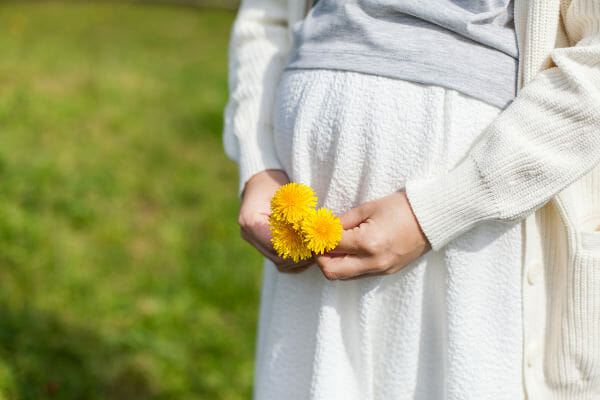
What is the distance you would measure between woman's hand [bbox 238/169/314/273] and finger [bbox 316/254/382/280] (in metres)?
0.09

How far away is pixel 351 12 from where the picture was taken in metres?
0.87

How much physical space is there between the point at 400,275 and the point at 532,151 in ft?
0.93

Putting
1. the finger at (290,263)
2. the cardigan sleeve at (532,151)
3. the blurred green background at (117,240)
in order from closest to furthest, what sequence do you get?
the cardigan sleeve at (532,151) < the finger at (290,263) < the blurred green background at (117,240)

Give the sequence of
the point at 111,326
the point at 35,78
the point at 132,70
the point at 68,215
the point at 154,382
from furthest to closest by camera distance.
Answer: the point at 132,70
the point at 35,78
the point at 68,215
the point at 111,326
the point at 154,382

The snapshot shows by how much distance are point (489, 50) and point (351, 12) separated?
229 millimetres

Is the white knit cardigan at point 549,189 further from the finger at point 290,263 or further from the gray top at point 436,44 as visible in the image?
the finger at point 290,263

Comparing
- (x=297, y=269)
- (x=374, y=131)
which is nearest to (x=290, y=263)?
(x=297, y=269)

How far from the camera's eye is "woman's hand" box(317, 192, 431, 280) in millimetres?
779

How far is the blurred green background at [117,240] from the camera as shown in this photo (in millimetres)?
1991

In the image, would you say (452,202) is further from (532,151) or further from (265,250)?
(265,250)

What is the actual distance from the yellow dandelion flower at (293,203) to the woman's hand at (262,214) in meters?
0.14

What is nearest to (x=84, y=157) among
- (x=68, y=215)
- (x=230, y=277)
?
(x=68, y=215)

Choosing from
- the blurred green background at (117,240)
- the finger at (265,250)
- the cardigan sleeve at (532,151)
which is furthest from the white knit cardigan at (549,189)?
the blurred green background at (117,240)

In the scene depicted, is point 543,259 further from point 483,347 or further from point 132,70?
point 132,70
